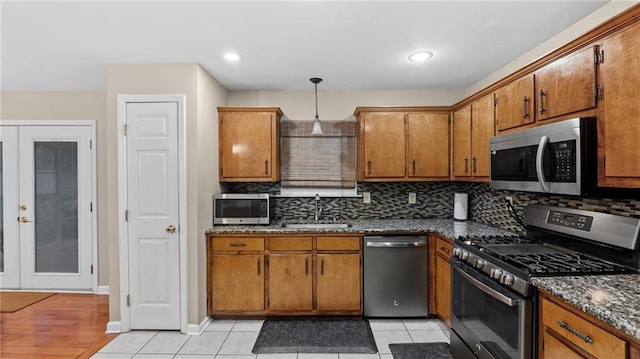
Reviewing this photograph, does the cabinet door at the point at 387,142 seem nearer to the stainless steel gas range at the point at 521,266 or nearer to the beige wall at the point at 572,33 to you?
the beige wall at the point at 572,33

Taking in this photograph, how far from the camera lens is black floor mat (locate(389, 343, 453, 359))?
247 cm

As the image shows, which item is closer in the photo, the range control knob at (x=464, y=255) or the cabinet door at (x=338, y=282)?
the range control knob at (x=464, y=255)

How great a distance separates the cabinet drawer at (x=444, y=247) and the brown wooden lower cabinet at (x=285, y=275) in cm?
72

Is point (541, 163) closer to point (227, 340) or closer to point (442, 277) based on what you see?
point (442, 277)

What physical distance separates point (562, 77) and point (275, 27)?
186 cm

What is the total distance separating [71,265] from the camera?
389 cm

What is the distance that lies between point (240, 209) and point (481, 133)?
2.40 m

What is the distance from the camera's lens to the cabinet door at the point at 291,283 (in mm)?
3047

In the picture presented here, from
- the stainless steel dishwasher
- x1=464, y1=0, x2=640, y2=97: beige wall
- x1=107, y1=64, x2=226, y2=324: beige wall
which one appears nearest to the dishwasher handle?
the stainless steel dishwasher

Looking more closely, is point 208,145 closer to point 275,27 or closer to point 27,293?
point 275,27

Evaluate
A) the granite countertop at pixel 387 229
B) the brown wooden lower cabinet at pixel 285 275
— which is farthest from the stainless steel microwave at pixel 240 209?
the brown wooden lower cabinet at pixel 285 275

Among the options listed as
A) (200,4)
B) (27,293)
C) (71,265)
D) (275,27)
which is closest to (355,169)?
(275,27)

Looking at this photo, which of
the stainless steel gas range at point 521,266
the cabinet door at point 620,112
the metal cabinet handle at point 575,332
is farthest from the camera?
the stainless steel gas range at point 521,266

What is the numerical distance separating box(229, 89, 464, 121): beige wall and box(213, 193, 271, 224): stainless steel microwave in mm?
1135
